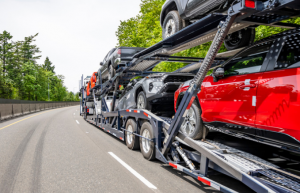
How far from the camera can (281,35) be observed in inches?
129

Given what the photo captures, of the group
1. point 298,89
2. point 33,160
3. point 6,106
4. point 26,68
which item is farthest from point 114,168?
point 26,68

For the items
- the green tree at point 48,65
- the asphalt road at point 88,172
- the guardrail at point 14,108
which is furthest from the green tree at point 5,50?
the asphalt road at point 88,172

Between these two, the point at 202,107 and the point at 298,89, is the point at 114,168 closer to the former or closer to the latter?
the point at 202,107

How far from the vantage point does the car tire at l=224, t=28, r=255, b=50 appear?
4.75m

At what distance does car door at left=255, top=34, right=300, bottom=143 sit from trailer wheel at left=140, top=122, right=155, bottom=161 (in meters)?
2.71

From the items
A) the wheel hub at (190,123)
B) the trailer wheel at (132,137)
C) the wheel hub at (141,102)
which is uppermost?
the wheel hub at (141,102)

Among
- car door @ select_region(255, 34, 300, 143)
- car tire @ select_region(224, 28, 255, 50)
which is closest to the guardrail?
car tire @ select_region(224, 28, 255, 50)

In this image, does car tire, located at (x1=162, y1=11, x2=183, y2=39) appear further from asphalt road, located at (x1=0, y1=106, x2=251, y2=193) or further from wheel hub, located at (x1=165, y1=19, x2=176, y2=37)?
asphalt road, located at (x1=0, y1=106, x2=251, y2=193)

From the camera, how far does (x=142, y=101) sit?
22.7 feet

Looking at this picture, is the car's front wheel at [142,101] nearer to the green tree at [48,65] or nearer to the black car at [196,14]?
the black car at [196,14]

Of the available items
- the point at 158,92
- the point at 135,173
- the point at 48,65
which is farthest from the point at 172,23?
the point at 48,65

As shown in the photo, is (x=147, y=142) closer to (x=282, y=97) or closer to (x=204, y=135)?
(x=204, y=135)

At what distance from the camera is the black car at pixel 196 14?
14.6 feet

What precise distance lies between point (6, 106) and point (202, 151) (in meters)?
20.9
